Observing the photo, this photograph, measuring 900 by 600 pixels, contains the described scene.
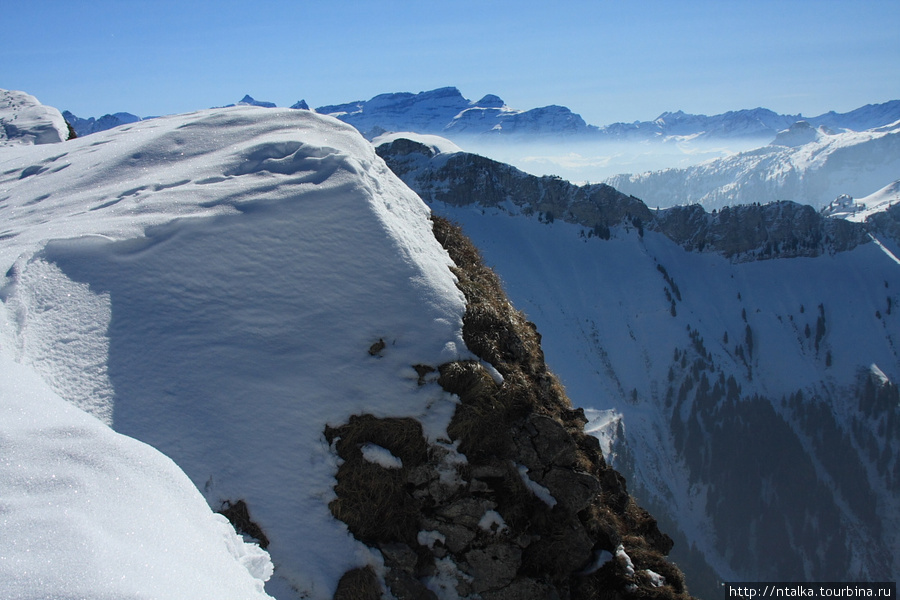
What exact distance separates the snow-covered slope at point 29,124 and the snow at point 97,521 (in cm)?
3144

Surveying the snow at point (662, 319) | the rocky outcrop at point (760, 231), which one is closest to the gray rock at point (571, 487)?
the snow at point (662, 319)

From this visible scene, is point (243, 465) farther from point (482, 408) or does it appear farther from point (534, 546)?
point (534, 546)

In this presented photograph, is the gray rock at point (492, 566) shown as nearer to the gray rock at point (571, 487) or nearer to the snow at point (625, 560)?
the gray rock at point (571, 487)

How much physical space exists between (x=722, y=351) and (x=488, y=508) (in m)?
155

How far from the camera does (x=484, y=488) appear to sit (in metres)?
8.44

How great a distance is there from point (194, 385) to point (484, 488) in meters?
5.02

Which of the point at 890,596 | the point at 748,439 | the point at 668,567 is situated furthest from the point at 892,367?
the point at 668,567

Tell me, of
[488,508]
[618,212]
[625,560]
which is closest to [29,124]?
[488,508]

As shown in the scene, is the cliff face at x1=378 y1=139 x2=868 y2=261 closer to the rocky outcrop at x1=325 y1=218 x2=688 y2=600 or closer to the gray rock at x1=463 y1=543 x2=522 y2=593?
the rocky outcrop at x1=325 y1=218 x2=688 y2=600

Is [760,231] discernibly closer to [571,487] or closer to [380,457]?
[571,487]

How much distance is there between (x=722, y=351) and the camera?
14388 cm

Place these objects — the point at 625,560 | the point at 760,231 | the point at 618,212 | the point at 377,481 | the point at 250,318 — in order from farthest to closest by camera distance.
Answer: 1. the point at 760,231
2. the point at 618,212
3. the point at 250,318
4. the point at 625,560
5. the point at 377,481

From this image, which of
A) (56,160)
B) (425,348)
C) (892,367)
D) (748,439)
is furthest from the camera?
(892,367)

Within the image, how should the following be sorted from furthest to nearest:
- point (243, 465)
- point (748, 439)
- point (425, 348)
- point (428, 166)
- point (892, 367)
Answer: point (428, 166) < point (892, 367) < point (748, 439) < point (425, 348) < point (243, 465)
